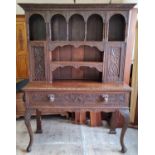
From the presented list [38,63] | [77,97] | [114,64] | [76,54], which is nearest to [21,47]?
[38,63]

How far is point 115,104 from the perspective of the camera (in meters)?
1.75

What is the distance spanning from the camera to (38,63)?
1.83 metres

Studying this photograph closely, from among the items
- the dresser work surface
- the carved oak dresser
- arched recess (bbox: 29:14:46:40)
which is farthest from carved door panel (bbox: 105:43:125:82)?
arched recess (bbox: 29:14:46:40)

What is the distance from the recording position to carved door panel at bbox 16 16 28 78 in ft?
8.65

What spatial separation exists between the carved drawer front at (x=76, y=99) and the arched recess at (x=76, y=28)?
2.44 feet

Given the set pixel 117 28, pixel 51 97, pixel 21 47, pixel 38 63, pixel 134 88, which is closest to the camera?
pixel 51 97

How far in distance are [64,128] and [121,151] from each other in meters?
0.91

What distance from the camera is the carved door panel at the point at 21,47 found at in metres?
2.64

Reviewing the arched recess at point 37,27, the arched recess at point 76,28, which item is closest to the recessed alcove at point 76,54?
the arched recess at point 76,28

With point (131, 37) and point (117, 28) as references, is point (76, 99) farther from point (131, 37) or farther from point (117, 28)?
point (131, 37)

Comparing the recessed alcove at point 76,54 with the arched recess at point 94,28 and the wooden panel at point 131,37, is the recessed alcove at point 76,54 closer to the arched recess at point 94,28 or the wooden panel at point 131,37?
the arched recess at point 94,28

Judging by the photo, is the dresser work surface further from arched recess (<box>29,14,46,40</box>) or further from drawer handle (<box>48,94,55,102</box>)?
arched recess (<box>29,14,46,40</box>)

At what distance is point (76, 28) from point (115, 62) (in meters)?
0.65

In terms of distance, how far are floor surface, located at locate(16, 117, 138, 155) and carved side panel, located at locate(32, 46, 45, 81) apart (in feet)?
2.97
